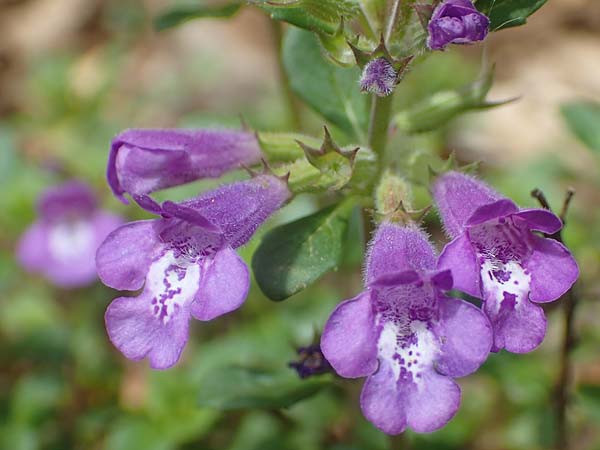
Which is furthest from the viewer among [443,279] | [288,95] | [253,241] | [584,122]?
[288,95]

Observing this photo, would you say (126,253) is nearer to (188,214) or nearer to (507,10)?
(188,214)

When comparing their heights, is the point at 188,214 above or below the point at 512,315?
above

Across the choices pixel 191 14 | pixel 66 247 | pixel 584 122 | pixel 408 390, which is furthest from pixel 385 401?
pixel 66 247

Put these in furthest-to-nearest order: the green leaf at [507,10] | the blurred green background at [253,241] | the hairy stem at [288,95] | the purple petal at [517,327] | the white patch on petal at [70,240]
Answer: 1. the white patch on petal at [70,240]
2. the hairy stem at [288,95]
3. the blurred green background at [253,241]
4. the green leaf at [507,10]
5. the purple petal at [517,327]

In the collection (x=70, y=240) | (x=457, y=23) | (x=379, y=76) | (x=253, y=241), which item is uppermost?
(x=457, y=23)

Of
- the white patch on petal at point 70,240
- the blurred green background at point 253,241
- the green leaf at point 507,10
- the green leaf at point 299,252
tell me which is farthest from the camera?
the white patch on petal at point 70,240

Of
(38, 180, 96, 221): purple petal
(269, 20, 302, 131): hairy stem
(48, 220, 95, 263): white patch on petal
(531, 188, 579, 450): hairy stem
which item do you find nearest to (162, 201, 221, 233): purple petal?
(531, 188, 579, 450): hairy stem

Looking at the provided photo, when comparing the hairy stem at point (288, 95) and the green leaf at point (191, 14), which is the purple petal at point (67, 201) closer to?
the hairy stem at point (288, 95)

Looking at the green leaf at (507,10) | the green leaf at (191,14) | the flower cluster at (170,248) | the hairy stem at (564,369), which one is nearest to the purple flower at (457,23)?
the green leaf at (507,10)
